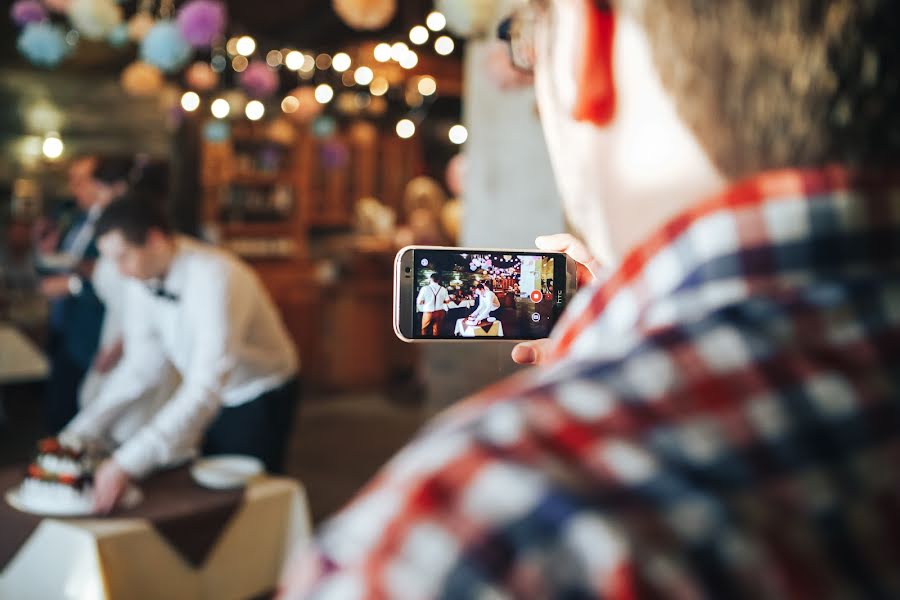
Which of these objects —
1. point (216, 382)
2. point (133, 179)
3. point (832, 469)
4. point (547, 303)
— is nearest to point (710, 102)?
point (832, 469)

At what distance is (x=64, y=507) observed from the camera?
2.59 metres

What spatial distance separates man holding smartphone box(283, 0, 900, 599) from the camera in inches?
14.9

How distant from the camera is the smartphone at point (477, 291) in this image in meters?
1.15

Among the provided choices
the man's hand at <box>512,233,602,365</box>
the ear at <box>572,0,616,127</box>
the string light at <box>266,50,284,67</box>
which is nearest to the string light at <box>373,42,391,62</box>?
the string light at <box>266,50,284,67</box>

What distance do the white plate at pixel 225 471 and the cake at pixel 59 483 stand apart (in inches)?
13.3

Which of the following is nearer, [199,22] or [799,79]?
[799,79]

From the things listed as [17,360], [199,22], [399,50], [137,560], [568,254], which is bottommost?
[137,560]

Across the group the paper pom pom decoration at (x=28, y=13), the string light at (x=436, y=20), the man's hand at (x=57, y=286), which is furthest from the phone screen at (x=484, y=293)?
the string light at (x=436, y=20)

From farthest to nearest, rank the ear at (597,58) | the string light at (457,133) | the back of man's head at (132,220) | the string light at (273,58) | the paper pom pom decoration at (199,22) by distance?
the string light at (457,133)
the string light at (273,58)
the paper pom pom decoration at (199,22)
the back of man's head at (132,220)
the ear at (597,58)

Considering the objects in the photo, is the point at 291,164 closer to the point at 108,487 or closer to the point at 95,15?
the point at 95,15

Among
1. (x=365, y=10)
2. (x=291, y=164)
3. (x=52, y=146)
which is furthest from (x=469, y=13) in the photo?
(x=291, y=164)

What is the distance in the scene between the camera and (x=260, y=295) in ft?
10.8

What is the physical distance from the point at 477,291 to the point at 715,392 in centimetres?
79

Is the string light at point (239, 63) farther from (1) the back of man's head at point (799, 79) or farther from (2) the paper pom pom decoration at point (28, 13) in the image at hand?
(1) the back of man's head at point (799, 79)
